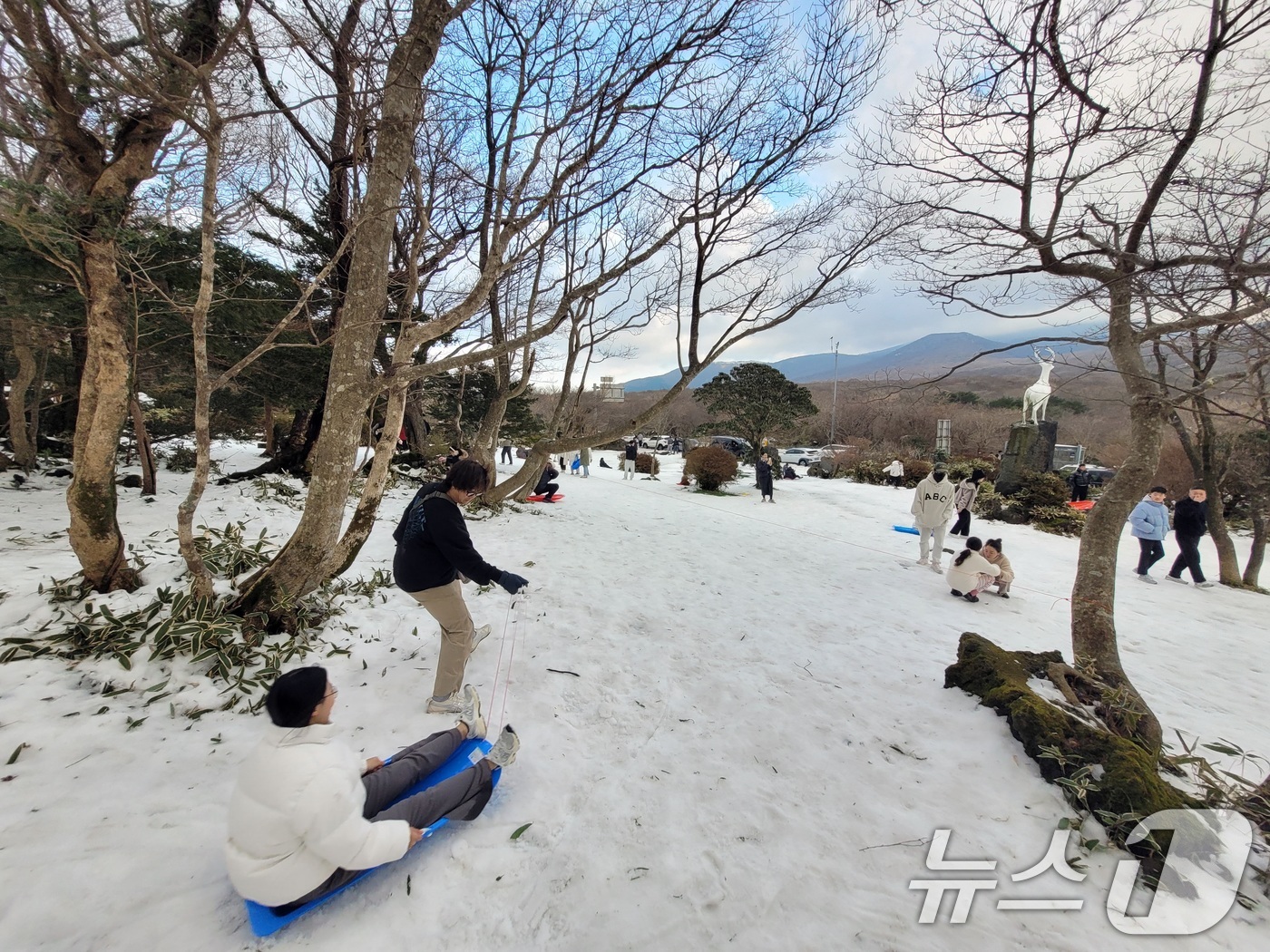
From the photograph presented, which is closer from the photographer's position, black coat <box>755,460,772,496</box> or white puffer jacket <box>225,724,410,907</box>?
white puffer jacket <box>225,724,410,907</box>

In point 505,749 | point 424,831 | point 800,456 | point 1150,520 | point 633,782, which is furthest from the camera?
point 800,456

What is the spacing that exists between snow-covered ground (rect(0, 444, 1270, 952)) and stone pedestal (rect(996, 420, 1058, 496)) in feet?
30.7

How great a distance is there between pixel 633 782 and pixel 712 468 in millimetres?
14278

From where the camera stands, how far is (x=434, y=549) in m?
2.92

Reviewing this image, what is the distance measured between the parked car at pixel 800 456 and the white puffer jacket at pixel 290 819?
80.6 ft

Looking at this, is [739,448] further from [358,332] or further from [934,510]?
[358,332]

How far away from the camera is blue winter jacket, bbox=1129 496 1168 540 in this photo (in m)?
7.73

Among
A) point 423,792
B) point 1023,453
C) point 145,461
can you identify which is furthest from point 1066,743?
point 1023,453

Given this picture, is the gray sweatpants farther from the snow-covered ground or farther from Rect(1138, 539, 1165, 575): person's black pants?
Rect(1138, 539, 1165, 575): person's black pants

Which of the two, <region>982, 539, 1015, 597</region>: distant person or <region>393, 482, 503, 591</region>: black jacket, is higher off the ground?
<region>393, 482, 503, 591</region>: black jacket

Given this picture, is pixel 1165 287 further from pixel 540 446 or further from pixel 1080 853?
pixel 540 446

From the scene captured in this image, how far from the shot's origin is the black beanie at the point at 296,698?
→ 1592mm

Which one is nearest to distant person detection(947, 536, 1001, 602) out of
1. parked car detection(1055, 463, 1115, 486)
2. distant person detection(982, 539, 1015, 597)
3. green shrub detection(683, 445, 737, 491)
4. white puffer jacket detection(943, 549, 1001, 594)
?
white puffer jacket detection(943, 549, 1001, 594)

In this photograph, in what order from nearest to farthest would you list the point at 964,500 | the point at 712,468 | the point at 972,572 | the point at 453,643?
1. the point at 453,643
2. the point at 972,572
3. the point at 964,500
4. the point at 712,468
